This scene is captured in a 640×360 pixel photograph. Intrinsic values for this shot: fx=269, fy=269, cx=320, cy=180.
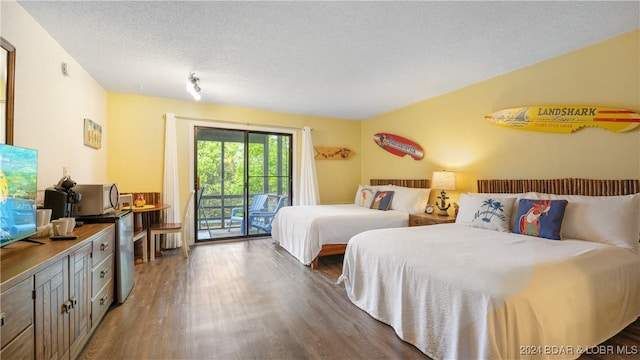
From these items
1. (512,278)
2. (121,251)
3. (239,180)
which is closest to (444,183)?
(512,278)

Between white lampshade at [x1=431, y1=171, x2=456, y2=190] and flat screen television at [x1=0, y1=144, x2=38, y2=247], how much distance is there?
401 cm

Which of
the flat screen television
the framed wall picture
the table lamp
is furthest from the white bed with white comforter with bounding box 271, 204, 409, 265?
the framed wall picture

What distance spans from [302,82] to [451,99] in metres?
2.19

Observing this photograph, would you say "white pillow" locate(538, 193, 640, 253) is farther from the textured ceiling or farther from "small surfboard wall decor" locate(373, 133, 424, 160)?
"small surfboard wall decor" locate(373, 133, 424, 160)

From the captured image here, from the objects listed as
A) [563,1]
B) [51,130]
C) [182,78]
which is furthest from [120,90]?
[563,1]

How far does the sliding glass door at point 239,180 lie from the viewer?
4836 millimetres

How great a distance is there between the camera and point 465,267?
1662 millimetres

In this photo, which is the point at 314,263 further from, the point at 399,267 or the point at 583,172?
the point at 583,172

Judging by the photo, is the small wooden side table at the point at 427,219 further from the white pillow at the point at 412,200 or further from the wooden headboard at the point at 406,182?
the wooden headboard at the point at 406,182

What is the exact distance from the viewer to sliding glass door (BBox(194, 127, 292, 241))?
15.9 ft

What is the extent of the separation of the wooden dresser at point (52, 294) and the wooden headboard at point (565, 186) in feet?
13.2

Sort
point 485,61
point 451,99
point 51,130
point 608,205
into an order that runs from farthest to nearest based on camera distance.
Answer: point 451,99 < point 485,61 < point 51,130 < point 608,205

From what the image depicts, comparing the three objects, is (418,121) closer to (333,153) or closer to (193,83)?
(333,153)

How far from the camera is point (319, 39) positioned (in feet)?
8.23
